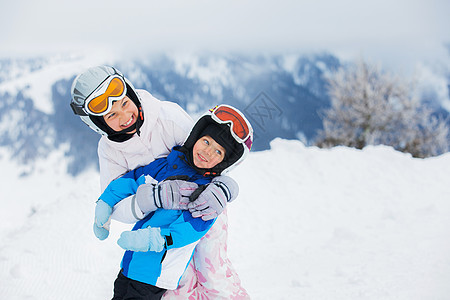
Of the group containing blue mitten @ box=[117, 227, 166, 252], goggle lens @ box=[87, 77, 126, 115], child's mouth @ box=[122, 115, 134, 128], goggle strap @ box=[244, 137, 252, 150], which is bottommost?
blue mitten @ box=[117, 227, 166, 252]

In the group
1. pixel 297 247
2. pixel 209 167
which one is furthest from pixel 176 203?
pixel 297 247

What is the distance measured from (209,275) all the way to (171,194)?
0.51 metres

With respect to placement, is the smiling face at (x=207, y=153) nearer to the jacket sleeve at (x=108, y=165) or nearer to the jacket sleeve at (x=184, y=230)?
the jacket sleeve at (x=184, y=230)

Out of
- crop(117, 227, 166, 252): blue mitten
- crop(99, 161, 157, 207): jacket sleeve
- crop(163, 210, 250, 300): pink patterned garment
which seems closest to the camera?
crop(117, 227, 166, 252): blue mitten

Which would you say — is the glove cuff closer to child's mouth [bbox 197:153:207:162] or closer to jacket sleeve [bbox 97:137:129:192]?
child's mouth [bbox 197:153:207:162]

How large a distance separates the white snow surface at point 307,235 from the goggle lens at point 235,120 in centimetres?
140

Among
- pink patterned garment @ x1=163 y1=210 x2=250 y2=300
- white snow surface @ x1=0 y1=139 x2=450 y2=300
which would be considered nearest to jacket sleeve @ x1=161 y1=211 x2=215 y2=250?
pink patterned garment @ x1=163 y1=210 x2=250 y2=300

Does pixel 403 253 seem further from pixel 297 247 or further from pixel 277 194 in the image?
pixel 277 194

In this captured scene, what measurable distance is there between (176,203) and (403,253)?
2298mm

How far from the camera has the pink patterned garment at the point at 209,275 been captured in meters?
1.65

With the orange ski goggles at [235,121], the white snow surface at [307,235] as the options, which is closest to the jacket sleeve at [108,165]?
the orange ski goggles at [235,121]

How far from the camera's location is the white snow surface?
2484mm

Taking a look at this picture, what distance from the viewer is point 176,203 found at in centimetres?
138

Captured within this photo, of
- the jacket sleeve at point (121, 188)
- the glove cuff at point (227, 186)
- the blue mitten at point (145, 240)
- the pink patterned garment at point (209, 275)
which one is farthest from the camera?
the pink patterned garment at point (209, 275)
